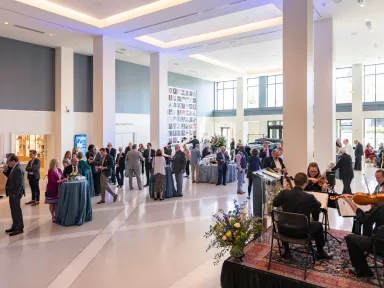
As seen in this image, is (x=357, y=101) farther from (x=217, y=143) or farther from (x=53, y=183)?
(x=53, y=183)

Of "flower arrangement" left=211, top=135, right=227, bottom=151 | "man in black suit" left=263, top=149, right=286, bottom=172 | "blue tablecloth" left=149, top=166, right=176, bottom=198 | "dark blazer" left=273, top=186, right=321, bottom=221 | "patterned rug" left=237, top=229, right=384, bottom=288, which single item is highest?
"flower arrangement" left=211, top=135, right=227, bottom=151

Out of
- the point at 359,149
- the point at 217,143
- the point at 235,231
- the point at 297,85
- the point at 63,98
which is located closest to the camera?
the point at 235,231

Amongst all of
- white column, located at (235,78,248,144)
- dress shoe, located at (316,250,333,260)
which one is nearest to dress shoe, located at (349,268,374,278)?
dress shoe, located at (316,250,333,260)

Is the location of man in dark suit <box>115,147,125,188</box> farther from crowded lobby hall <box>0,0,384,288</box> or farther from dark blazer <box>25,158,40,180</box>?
dark blazer <box>25,158,40,180</box>

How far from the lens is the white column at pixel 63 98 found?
39.1ft

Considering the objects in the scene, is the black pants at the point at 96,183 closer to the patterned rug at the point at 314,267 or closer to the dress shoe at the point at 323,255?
the patterned rug at the point at 314,267

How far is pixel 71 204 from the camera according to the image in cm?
591

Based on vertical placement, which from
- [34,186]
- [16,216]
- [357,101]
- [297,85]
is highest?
[357,101]

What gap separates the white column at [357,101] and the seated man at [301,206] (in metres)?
14.4

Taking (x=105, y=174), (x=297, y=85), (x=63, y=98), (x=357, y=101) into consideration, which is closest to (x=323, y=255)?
(x=297, y=85)

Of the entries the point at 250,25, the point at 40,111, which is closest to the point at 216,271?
the point at 250,25

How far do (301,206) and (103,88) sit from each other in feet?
27.2

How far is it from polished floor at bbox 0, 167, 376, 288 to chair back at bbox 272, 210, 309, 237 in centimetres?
106

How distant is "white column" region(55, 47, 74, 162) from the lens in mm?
11914
